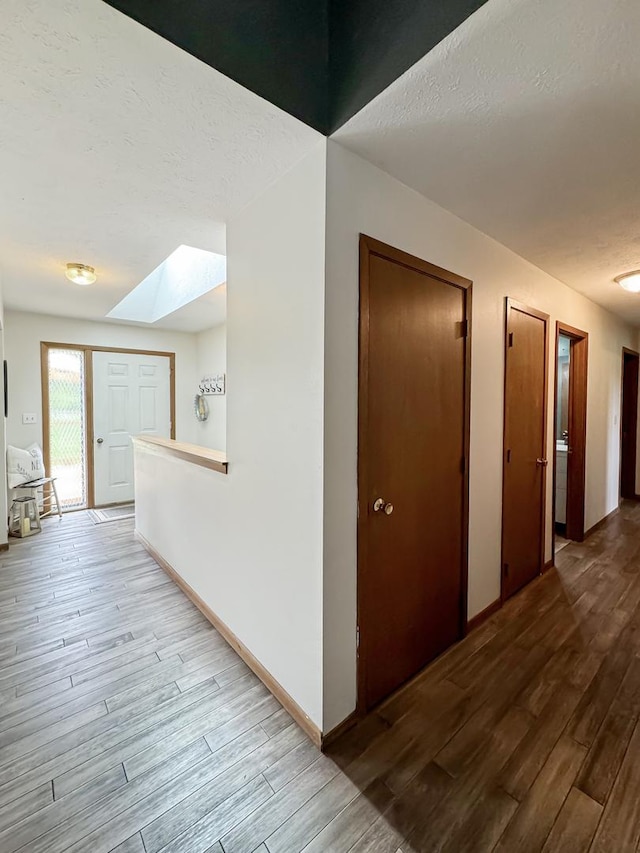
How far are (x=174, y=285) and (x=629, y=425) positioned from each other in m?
6.19

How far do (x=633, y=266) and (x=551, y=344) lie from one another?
0.70 metres

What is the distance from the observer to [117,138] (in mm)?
1362

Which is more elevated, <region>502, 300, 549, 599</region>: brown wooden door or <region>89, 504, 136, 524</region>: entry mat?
<region>502, 300, 549, 599</region>: brown wooden door

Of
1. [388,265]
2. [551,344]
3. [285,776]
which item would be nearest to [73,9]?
[388,265]

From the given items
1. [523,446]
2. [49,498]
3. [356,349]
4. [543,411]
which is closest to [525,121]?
[356,349]

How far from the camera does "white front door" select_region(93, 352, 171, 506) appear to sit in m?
4.79

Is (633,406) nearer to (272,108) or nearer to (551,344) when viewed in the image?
(551,344)

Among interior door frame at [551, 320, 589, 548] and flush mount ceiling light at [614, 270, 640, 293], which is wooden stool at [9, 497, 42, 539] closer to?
interior door frame at [551, 320, 589, 548]

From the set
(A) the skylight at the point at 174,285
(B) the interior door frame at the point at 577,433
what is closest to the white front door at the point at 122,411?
(A) the skylight at the point at 174,285

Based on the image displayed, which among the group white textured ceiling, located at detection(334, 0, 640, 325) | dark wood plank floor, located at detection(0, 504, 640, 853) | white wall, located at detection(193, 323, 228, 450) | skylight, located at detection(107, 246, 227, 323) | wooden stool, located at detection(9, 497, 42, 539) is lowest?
dark wood plank floor, located at detection(0, 504, 640, 853)

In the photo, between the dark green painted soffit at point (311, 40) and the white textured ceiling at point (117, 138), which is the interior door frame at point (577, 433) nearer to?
the dark green painted soffit at point (311, 40)

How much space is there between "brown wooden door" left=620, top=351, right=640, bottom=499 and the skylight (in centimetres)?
510

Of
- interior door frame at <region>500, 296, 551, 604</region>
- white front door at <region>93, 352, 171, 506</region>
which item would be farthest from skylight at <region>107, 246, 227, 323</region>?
interior door frame at <region>500, 296, 551, 604</region>

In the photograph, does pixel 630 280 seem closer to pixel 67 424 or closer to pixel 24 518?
pixel 24 518
